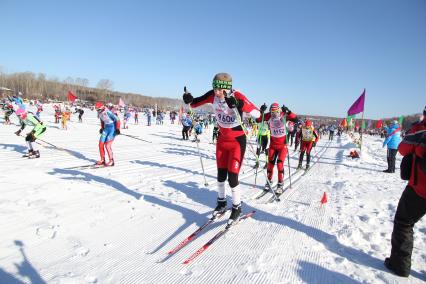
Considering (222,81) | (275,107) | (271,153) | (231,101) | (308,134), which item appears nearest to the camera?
(231,101)

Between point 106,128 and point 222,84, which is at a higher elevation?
point 222,84

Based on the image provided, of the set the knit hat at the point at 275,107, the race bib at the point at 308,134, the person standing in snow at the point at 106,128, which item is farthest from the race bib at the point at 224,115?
the race bib at the point at 308,134

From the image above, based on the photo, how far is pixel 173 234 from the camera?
3.87 m

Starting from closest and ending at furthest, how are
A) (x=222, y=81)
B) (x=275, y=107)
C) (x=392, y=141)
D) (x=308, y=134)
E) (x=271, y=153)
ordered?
(x=222, y=81), (x=271, y=153), (x=275, y=107), (x=308, y=134), (x=392, y=141)

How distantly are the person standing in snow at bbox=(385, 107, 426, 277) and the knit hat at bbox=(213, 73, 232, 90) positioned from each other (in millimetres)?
2341

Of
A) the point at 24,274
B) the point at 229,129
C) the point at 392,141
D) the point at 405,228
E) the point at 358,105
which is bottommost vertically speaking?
the point at 24,274

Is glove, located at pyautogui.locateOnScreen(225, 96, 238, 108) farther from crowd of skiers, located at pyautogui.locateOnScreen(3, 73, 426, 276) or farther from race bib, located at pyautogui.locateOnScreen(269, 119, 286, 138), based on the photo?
race bib, located at pyautogui.locateOnScreen(269, 119, 286, 138)

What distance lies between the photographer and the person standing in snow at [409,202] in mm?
2730

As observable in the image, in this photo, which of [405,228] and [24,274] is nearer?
[24,274]

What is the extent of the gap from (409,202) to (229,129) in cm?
250

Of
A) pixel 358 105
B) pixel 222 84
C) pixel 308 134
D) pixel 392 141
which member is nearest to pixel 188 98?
pixel 222 84

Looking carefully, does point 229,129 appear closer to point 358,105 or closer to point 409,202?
point 409,202

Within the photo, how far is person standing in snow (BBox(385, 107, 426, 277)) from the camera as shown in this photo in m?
2.73

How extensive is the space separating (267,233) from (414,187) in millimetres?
2000
